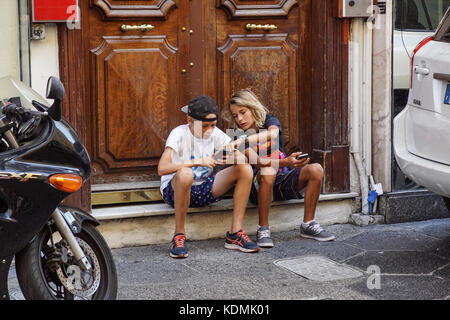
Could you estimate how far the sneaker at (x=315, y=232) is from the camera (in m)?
5.95

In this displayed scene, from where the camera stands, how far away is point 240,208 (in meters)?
5.68

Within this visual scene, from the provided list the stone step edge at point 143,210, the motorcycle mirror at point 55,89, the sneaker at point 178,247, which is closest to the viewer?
the motorcycle mirror at point 55,89

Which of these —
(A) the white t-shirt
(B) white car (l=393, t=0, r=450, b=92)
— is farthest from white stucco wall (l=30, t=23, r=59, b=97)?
(B) white car (l=393, t=0, r=450, b=92)

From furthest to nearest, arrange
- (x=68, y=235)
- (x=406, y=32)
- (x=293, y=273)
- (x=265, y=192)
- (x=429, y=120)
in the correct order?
1. (x=406, y=32)
2. (x=265, y=192)
3. (x=293, y=273)
4. (x=429, y=120)
5. (x=68, y=235)

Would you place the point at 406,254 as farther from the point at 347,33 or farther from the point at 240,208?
the point at 347,33

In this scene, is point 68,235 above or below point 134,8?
below

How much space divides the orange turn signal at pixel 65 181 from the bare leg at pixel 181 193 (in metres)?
1.81

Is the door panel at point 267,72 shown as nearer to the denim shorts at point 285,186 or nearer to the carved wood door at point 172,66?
the carved wood door at point 172,66

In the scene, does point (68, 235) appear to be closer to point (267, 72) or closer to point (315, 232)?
point (315, 232)

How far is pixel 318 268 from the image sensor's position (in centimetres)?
520

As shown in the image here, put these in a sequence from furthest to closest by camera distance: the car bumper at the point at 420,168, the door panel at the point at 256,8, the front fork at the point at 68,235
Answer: the door panel at the point at 256,8 → the car bumper at the point at 420,168 → the front fork at the point at 68,235

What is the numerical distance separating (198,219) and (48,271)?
7.36ft

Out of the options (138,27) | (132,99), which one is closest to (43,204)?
(132,99)

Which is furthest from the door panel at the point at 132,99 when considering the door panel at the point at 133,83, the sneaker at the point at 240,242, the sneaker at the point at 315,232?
the sneaker at the point at 315,232
